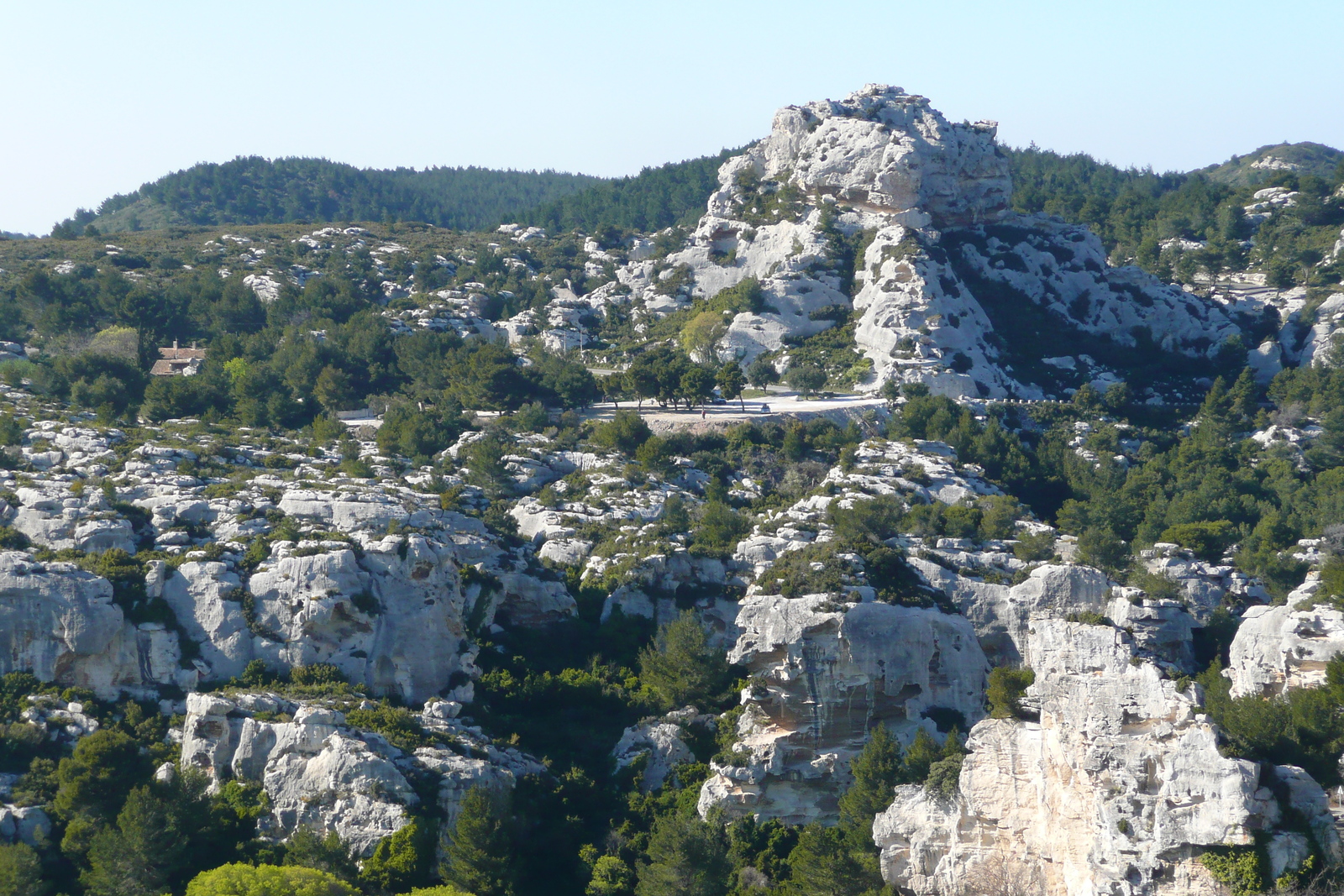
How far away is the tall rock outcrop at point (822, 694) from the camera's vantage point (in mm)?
43219

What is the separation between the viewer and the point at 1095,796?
3272 centimetres

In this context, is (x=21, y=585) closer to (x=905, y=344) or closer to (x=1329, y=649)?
(x=1329, y=649)

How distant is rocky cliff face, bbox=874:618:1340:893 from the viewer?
30.3 m

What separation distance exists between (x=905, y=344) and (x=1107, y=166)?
10330 cm

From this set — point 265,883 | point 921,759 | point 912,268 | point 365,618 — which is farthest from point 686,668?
point 912,268

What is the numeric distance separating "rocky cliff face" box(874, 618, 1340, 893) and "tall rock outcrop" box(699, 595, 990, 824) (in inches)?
227

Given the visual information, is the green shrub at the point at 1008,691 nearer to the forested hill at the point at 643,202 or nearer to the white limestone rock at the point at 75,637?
the white limestone rock at the point at 75,637

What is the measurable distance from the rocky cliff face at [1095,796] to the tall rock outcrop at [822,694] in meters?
5.77

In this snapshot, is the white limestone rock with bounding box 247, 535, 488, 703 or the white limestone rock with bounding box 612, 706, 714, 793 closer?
the white limestone rock with bounding box 612, 706, 714, 793

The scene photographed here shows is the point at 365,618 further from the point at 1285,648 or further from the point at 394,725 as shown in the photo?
the point at 1285,648

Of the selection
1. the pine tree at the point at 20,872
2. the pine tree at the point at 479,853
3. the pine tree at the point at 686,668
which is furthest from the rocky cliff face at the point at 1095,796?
the pine tree at the point at 20,872

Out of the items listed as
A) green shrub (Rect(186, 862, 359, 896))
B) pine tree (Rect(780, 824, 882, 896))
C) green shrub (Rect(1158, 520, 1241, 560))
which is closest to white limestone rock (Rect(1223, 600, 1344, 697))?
pine tree (Rect(780, 824, 882, 896))

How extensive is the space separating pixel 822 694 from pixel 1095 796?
13565mm

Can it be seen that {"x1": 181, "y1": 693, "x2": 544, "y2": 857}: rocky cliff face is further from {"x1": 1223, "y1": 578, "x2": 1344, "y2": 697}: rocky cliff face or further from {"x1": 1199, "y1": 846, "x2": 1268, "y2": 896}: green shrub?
{"x1": 1223, "y1": 578, "x2": 1344, "y2": 697}: rocky cliff face
